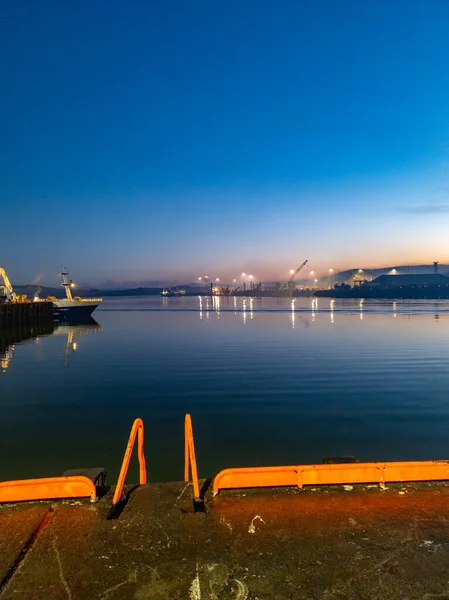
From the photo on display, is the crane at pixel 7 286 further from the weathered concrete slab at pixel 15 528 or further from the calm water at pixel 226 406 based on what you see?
the weathered concrete slab at pixel 15 528

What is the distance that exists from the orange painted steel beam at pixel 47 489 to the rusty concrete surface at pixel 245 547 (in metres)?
0.18

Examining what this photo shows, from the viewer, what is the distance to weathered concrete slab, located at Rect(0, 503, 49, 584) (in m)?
4.74

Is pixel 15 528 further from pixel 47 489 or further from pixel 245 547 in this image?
pixel 245 547

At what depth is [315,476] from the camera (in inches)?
253

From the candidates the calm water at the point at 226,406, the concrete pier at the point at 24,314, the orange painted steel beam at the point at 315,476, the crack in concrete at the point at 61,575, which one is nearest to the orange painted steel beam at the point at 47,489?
the crack in concrete at the point at 61,575

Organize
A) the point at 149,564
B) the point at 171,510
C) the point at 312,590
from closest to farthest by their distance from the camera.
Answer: the point at 312,590 → the point at 149,564 → the point at 171,510

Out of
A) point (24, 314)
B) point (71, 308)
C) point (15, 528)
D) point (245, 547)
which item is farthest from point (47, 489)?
point (71, 308)

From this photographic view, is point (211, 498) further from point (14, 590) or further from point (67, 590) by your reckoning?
point (14, 590)

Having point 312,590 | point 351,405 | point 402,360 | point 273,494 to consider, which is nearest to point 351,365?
point 402,360

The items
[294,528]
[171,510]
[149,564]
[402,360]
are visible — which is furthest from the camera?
[402,360]

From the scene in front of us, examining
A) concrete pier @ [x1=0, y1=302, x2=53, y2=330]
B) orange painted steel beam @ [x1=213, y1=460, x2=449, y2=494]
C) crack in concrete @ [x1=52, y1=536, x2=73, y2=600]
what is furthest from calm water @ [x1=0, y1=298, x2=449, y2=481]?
concrete pier @ [x1=0, y1=302, x2=53, y2=330]

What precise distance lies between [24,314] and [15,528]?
68750 millimetres

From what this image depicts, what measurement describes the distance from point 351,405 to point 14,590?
14664mm

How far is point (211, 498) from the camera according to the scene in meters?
6.13
